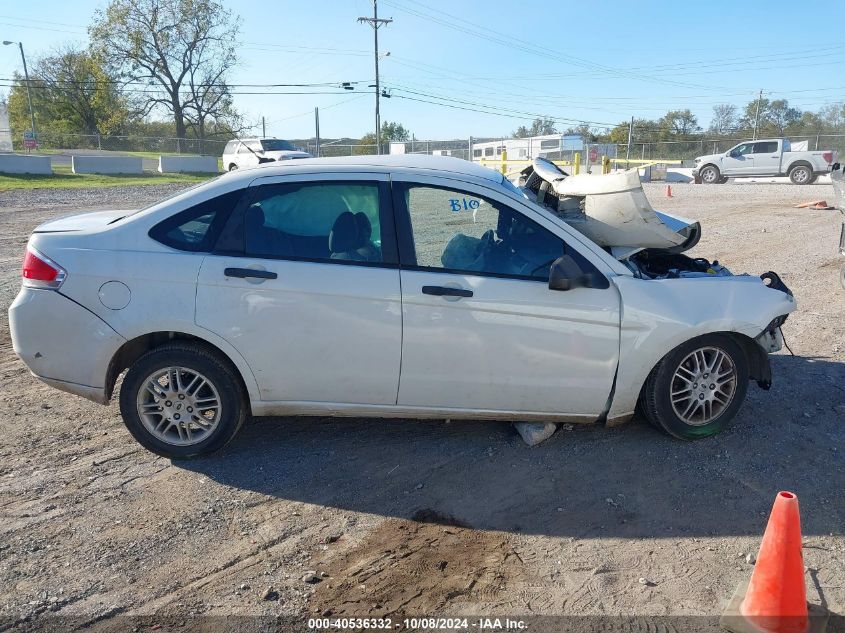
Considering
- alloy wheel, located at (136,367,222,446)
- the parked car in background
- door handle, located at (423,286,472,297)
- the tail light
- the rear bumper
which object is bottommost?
alloy wheel, located at (136,367,222,446)

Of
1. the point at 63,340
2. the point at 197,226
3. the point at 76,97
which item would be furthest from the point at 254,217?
the point at 76,97

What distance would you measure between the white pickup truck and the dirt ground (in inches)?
1111

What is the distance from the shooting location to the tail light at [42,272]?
4.01 metres

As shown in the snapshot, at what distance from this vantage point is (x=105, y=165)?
1419 inches

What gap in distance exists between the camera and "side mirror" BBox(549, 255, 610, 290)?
12.8 feet

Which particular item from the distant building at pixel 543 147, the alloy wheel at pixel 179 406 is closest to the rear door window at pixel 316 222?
the alloy wheel at pixel 179 406

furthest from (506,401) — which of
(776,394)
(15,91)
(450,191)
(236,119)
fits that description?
(15,91)

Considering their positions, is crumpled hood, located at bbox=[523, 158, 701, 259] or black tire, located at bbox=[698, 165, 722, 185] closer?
crumpled hood, located at bbox=[523, 158, 701, 259]

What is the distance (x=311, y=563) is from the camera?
326 centimetres

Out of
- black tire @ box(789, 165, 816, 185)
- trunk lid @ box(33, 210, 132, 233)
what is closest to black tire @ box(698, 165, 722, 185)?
black tire @ box(789, 165, 816, 185)

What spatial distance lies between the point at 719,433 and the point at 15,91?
79688mm

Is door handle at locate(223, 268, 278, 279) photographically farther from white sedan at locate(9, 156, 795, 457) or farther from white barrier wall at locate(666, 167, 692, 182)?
white barrier wall at locate(666, 167, 692, 182)

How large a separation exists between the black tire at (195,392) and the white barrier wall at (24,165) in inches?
1299

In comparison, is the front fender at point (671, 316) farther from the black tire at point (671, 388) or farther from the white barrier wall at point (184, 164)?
the white barrier wall at point (184, 164)
